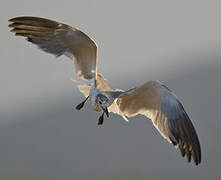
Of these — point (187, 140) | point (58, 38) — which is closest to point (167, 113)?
point (187, 140)

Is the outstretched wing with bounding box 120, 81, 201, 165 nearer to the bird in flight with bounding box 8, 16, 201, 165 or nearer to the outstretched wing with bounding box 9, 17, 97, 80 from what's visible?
the bird in flight with bounding box 8, 16, 201, 165

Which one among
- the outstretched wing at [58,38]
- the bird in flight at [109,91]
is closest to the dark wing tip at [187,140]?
the bird in flight at [109,91]

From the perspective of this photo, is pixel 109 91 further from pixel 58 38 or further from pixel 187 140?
pixel 187 140

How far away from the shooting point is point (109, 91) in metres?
10.8

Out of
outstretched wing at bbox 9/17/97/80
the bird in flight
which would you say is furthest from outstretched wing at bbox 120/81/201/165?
outstretched wing at bbox 9/17/97/80

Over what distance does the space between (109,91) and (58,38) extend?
3.06 ft

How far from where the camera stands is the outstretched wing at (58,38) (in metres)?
11.1

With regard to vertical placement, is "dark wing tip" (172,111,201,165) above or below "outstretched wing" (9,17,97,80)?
below

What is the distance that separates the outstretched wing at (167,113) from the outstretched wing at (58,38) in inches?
24.7

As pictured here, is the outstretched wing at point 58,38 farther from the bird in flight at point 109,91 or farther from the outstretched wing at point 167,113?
the outstretched wing at point 167,113

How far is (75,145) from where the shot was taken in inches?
1033

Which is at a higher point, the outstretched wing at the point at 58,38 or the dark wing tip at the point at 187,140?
the outstretched wing at the point at 58,38

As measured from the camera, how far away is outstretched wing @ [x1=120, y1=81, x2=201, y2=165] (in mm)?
10961

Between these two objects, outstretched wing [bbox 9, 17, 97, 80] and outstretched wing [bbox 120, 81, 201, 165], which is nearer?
outstretched wing [bbox 120, 81, 201, 165]
